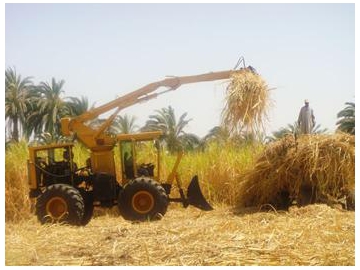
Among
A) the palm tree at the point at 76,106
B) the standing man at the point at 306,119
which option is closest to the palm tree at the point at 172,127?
the palm tree at the point at 76,106

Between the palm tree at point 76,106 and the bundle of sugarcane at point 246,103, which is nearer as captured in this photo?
the bundle of sugarcane at point 246,103

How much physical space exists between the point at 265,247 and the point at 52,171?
5894 mm

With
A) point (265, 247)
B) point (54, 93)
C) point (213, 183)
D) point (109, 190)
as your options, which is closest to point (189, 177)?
point (213, 183)

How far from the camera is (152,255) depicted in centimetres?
680

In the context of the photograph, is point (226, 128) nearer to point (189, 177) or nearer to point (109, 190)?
point (109, 190)

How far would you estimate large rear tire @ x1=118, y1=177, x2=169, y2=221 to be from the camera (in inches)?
419

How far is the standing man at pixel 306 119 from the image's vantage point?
12.0m

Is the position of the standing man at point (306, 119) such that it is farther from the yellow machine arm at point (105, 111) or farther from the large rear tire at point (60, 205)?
the large rear tire at point (60, 205)

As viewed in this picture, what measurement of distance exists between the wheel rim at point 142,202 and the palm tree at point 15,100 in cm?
718

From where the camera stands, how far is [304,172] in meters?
11.0

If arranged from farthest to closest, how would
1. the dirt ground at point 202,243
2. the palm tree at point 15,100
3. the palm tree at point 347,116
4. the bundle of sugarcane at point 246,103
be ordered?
the palm tree at point 347,116
the palm tree at point 15,100
the bundle of sugarcane at point 246,103
the dirt ground at point 202,243

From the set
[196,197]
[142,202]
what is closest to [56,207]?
[142,202]

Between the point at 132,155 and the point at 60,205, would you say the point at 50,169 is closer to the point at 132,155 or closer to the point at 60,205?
the point at 60,205

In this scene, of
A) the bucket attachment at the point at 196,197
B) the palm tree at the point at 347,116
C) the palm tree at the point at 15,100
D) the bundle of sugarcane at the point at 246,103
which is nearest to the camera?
the bundle of sugarcane at the point at 246,103
